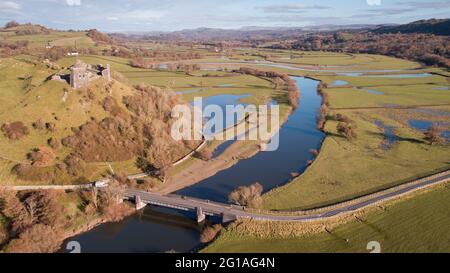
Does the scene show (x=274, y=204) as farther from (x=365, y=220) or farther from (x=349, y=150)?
(x=349, y=150)

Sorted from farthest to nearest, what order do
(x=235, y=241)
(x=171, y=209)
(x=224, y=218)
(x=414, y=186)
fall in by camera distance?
(x=414, y=186), (x=171, y=209), (x=224, y=218), (x=235, y=241)

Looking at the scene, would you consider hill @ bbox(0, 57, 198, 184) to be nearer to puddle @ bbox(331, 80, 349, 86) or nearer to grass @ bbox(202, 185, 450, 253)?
grass @ bbox(202, 185, 450, 253)

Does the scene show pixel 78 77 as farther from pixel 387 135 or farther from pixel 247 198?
pixel 387 135

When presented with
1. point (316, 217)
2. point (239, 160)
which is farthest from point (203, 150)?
point (316, 217)

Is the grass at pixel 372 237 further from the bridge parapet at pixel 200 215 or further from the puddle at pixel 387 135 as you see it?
the puddle at pixel 387 135

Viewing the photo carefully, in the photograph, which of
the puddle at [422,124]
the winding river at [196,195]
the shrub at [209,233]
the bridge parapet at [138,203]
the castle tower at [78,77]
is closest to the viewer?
the winding river at [196,195]

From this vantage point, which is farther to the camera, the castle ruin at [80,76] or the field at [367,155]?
the castle ruin at [80,76]


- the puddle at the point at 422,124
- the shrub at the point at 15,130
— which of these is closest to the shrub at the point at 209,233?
the shrub at the point at 15,130
